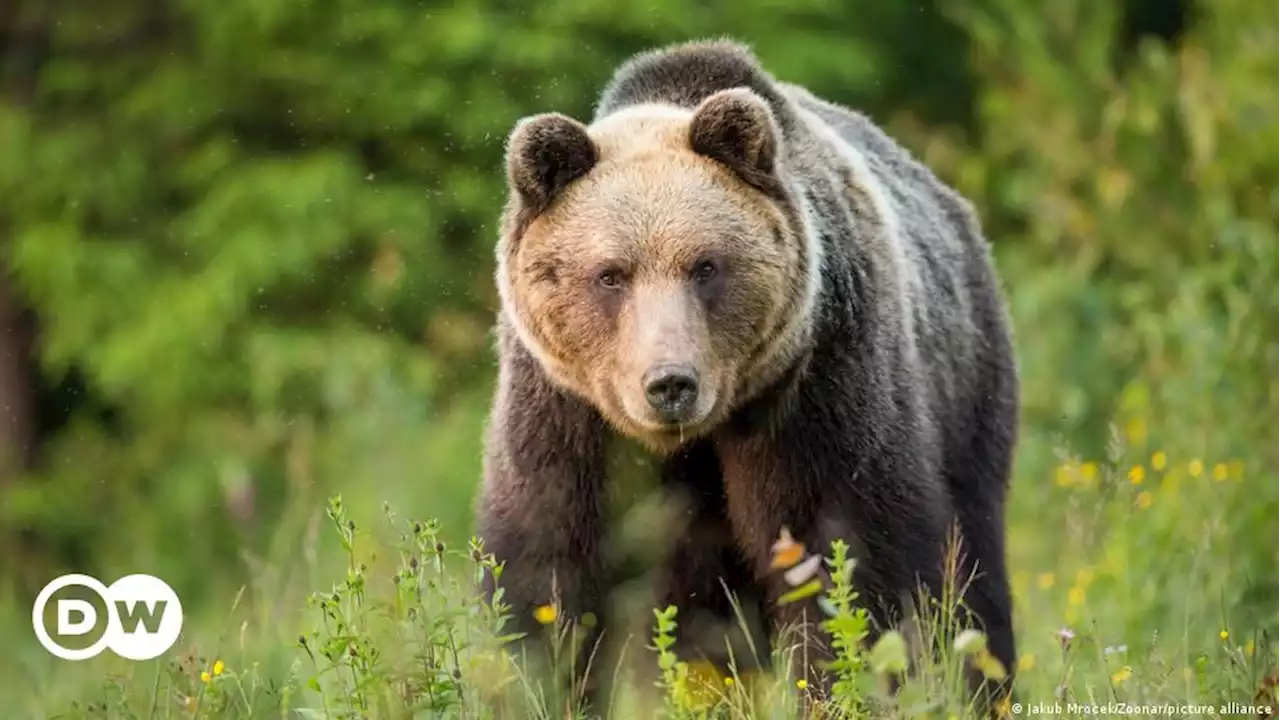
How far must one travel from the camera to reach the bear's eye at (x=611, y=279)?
512 cm

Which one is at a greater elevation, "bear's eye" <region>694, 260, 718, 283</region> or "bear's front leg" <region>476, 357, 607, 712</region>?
"bear's eye" <region>694, 260, 718, 283</region>

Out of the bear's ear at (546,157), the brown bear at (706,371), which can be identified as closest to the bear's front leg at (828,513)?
the brown bear at (706,371)

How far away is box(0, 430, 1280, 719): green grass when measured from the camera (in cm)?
414

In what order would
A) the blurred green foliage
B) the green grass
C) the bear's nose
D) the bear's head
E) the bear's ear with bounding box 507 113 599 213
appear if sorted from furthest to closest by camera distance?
the blurred green foliage < the bear's ear with bounding box 507 113 599 213 < the bear's head < the bear's nose < the green grass

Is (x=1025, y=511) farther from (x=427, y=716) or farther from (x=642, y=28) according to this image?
(x=427, y=716)

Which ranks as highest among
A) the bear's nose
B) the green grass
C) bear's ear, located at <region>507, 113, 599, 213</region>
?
bear's ear, located at <region>507, 113, 599, 213</region>

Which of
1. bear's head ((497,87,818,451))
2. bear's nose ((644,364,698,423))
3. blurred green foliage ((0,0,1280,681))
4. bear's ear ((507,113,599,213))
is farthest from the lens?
blurred green foliage ((0,0,1280,681))

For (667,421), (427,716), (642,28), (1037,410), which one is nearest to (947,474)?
(667,421)

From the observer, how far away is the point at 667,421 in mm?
4902

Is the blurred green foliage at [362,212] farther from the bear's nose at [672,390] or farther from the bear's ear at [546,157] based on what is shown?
the bear's nose at [672,390]

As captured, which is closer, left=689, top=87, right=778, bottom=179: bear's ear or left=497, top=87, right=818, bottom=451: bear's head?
left=497, top=87, right=818, bottom=451: bear's head

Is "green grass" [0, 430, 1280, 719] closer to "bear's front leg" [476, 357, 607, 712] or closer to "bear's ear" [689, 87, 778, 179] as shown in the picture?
"bear's front leg" [476, 357, 607, 712]

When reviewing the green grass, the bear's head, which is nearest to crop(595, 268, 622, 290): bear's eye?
the bear's head

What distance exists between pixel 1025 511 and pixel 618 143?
15.0ft
